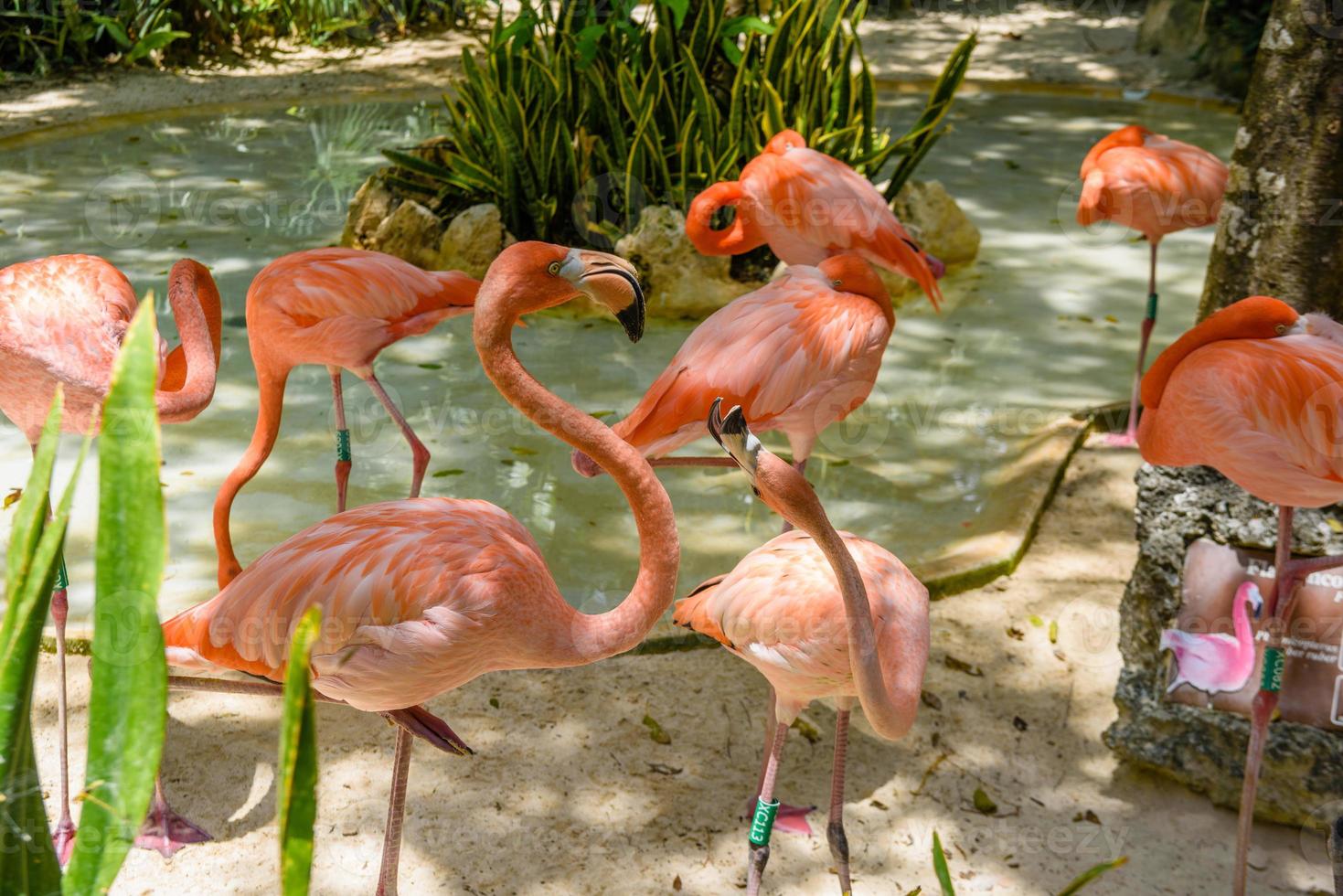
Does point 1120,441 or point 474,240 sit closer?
point 1120,441

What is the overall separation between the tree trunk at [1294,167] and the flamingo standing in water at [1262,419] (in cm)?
41

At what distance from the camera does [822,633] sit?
2.44m

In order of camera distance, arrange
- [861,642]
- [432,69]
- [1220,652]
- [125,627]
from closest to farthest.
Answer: [125,627]
[861,642]
[1220,652]
[432,69]

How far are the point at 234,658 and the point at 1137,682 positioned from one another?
213cm

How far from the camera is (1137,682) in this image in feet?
10.3

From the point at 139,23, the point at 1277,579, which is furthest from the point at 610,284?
the point at 139,23

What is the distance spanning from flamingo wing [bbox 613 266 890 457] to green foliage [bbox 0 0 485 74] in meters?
7.61

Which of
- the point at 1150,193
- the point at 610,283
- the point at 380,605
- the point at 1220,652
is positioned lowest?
the point at 1220,652

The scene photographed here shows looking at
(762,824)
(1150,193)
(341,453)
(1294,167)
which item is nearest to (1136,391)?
(1150,193)

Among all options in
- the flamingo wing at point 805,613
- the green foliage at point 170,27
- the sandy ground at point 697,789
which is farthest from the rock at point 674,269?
the green foliage at point 170,27

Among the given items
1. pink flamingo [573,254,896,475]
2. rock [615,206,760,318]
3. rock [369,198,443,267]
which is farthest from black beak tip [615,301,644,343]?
rock [369,198,443,267]

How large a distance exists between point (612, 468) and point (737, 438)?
498mm

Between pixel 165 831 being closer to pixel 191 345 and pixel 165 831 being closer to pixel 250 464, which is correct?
pixel 250 464

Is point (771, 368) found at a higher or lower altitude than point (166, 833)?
higher
